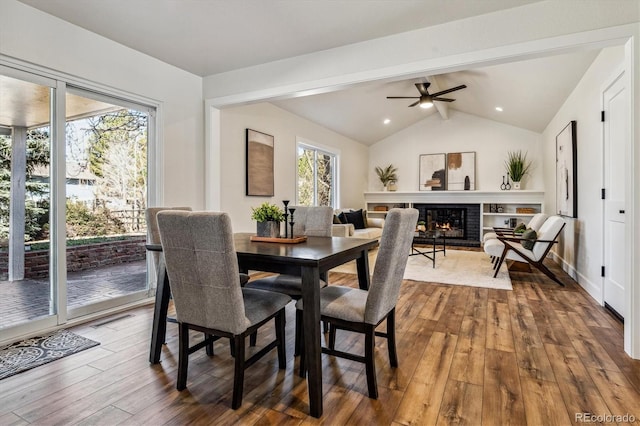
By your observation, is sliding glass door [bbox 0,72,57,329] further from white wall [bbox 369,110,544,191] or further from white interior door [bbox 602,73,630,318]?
white wall [bbox 369,110,544,191]

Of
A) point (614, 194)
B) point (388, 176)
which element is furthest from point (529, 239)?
point (388, 176)

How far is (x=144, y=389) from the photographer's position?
192 centimetres

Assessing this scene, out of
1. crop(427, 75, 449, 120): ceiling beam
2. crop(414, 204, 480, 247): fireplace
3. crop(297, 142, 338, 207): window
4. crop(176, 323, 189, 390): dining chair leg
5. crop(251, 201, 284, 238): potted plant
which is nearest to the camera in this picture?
crop(176, 323, 189, 390): dining chair leg

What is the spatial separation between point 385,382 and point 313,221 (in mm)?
1412

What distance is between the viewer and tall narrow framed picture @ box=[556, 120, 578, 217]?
4426 mm

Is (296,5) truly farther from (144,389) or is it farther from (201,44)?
(144,389)

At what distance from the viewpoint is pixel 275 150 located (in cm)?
540

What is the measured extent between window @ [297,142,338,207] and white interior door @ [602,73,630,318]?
424 cm

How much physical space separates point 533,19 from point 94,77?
145 inches

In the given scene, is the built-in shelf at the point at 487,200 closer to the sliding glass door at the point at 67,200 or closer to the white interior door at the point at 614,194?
the white interior door at the point at 614,194

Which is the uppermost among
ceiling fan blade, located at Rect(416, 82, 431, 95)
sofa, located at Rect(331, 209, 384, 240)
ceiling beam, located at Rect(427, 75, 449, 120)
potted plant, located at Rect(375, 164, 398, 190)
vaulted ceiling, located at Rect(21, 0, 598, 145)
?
ceiling beam, located at Rect(427, 75, 449, 120)

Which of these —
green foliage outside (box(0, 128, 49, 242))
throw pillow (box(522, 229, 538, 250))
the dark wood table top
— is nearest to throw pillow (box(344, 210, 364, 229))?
throw pillow (box(522, 229, 538, 250))

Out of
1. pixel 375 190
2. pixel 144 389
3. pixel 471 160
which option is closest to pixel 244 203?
pixel 144 389

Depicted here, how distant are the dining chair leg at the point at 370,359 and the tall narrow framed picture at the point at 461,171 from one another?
7.14 metres
